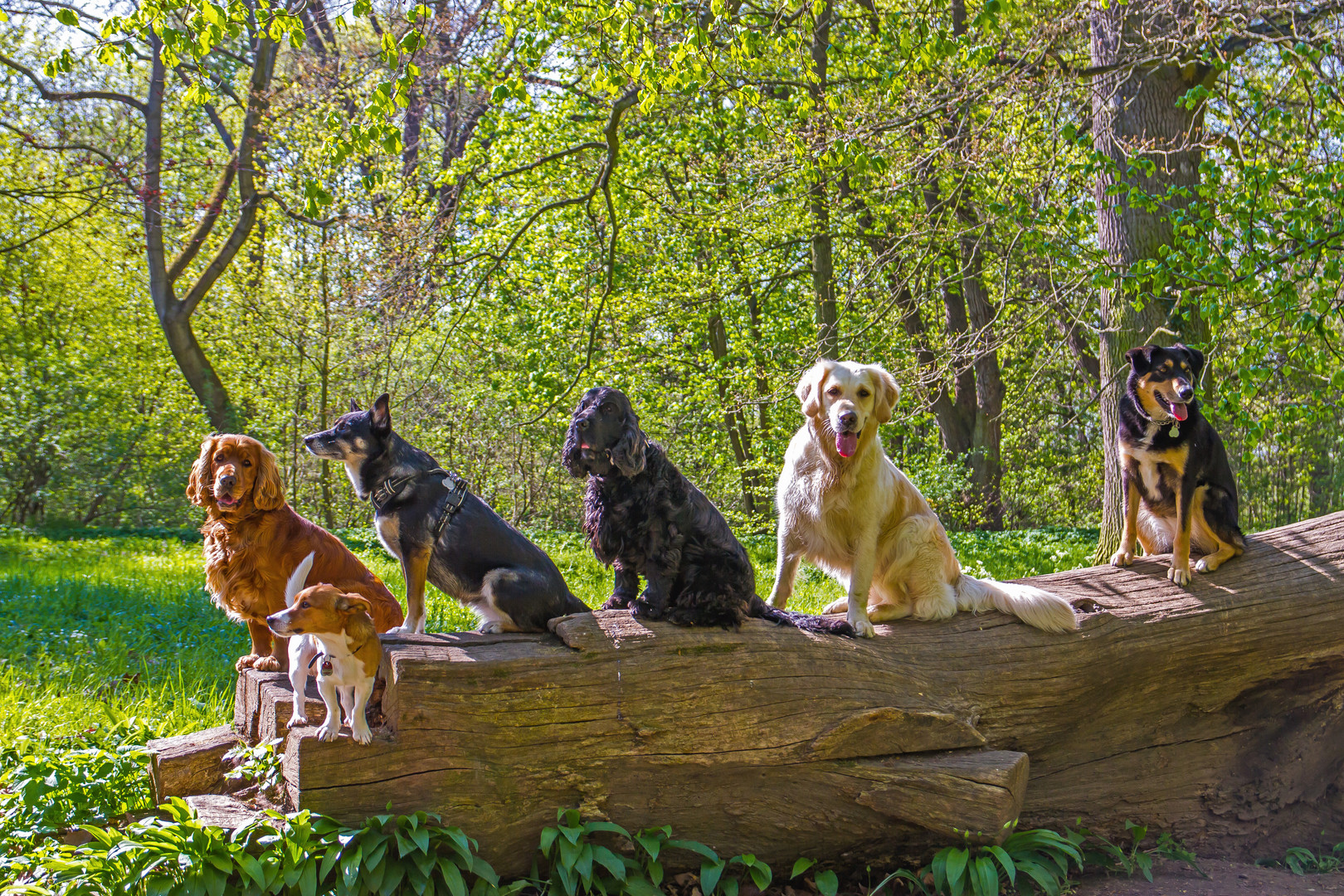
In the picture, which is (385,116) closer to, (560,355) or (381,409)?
(381,409)

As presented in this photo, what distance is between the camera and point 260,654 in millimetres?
4426

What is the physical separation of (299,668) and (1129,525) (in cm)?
465

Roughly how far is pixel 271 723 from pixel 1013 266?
14.0 meters

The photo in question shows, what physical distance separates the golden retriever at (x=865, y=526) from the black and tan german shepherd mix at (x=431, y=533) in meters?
1.42

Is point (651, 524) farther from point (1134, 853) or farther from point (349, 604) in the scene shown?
point (1134, 853)

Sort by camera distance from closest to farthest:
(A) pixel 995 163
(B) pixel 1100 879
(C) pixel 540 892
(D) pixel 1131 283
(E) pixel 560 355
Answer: (C) pixel 540 892, (B) pixel 1100 879, (D) pixel 1131 283, (A) pixel 995 163, (E) pixel 560 355

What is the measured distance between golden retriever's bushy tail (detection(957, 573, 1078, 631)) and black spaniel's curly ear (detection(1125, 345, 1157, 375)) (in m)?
1.37

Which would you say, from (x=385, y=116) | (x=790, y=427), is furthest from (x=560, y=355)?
(x=385, y=116)

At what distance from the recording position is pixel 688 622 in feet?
13.5

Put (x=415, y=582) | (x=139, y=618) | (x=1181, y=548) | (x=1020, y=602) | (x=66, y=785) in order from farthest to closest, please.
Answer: (x=139, y=618), (x=1181, y=548), (x=1020, y=602), (x=415, y=582), (x=66, y=785)

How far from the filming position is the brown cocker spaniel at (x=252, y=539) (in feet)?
13.5

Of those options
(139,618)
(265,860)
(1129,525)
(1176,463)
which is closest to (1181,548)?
(1129,525)

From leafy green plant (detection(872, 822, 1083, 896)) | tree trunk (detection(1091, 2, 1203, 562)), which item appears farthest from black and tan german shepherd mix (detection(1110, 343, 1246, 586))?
tree trunk (detection(1091, 2, 1203, 562))

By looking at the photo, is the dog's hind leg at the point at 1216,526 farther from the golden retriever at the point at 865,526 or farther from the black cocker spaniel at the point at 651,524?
the black cocker spaniel at the point at 651,524
